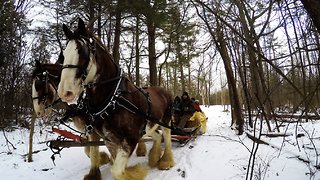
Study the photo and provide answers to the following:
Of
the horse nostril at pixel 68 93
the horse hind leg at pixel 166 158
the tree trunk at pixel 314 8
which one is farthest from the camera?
the horse hind leg at pixel 166 158

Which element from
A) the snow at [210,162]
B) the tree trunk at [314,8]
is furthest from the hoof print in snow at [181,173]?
the tree trunk at [314,8]

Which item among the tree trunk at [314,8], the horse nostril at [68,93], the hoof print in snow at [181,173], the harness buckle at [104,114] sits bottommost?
the hoof print in snow at [181,173]

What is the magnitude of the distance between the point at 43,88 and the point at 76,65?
2.12 m

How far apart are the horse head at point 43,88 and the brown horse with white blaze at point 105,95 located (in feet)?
4.29

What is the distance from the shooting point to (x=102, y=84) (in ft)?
12.1

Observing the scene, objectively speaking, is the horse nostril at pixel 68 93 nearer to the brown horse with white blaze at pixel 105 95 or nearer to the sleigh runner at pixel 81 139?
the brown horse with white blaze at pixel 105 95

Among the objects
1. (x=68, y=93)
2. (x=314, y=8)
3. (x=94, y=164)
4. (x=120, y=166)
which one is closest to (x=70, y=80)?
(x=68, y=93)

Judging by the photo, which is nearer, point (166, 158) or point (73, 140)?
point (166, 158)

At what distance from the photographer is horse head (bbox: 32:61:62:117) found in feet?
15.6

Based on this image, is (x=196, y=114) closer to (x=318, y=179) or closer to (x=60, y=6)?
(x=318, y=179)

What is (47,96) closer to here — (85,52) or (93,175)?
(93,175)

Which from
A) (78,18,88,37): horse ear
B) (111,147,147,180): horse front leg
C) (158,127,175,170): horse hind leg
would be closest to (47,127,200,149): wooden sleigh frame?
(158,127,175,170): horse hind leg

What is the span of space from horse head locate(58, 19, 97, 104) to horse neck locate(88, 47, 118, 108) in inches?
8.0

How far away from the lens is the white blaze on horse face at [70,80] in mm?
2882
